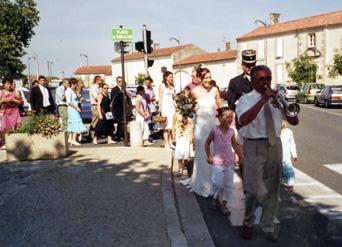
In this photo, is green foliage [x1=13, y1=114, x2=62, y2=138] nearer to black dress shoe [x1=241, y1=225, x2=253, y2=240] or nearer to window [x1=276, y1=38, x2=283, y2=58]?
black dress shoe [x1=241, y1=225, x2=253, y2=240]

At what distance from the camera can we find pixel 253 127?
428 centimetres

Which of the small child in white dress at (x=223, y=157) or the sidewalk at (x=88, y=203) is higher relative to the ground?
the small child in white dress at (x=223, y=157)

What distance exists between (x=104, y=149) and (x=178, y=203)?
473 centimetres

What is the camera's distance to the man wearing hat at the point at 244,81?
5520 mm

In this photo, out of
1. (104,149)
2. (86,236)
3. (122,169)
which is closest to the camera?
(86,236)

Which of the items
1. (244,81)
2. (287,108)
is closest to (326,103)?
(244,81)

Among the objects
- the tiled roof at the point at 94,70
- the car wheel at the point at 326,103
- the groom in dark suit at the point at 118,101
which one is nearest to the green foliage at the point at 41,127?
the groom in dark suit at the point at 118,101

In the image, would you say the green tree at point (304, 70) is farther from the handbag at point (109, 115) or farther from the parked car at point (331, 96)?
the handbag at point (109, 115)

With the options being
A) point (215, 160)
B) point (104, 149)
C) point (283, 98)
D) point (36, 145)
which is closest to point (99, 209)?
point (215, 160)

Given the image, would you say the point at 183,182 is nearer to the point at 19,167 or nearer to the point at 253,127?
the point at 253,127

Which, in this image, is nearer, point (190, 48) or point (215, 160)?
point (215, 160)

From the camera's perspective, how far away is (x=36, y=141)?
8.64 metres

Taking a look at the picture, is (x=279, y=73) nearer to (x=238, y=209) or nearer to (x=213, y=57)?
(x=213, y=57)

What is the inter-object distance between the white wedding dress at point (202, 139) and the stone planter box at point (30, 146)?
3733 millimetres
